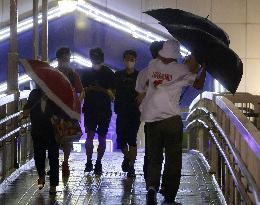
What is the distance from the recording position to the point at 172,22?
6539 mm

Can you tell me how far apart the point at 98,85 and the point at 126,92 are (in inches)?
16.5

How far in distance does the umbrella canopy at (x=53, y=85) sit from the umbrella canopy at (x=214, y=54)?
1.60 metres

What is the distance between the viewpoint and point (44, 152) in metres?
A: 7.71

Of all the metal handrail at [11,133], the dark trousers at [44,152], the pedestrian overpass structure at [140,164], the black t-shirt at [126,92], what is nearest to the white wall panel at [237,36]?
the pedestrian overpass structure at [140,164]

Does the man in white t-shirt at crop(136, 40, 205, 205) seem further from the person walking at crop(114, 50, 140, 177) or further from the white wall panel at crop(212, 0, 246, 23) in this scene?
the white wall panel at crop(212, 0, 246, 23)

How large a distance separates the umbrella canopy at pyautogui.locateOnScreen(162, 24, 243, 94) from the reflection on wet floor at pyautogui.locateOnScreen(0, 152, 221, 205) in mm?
1788

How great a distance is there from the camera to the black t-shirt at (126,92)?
8828mm

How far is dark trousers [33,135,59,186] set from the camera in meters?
7.63

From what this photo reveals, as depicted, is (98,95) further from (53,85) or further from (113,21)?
(113,21)

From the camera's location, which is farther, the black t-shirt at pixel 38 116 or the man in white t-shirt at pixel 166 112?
the black t-shirt at pixel 38 116

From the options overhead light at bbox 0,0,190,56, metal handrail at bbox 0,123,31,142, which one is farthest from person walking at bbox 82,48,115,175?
overhead light at bbox 0,0,190,56

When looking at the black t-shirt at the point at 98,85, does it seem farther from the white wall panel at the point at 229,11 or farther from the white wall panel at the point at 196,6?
the white wall panel at the point at 229,11

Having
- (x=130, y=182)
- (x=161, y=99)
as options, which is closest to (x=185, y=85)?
(x=161, y=99)

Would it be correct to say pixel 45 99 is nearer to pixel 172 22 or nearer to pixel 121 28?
pixel 172 22
